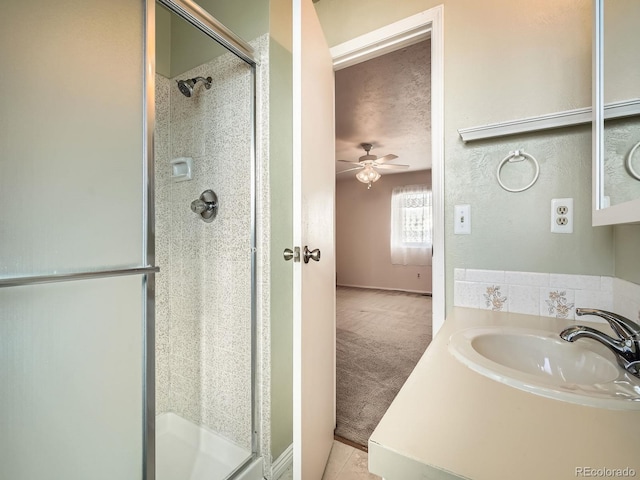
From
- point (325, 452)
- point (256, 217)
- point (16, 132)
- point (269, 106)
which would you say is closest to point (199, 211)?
point (256, 217)

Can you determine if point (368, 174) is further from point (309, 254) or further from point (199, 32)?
point (309, 254)

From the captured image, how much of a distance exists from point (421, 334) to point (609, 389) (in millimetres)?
2828

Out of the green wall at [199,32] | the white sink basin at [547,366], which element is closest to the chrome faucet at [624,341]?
the white sink basin at [547,366]

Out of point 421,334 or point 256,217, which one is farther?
point 421,334

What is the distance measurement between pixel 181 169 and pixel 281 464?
1.66 metres

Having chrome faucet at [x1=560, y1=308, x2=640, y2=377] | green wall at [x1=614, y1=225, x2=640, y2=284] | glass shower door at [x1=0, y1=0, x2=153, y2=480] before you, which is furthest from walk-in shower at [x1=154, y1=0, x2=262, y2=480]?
green wall at [x1=614, y1=225, x2=640, y2=284]

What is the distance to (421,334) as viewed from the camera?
317 cm

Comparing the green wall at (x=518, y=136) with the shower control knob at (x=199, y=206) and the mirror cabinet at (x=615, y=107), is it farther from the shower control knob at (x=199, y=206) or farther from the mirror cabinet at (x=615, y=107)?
the shower control knob at (x=199, y=206)

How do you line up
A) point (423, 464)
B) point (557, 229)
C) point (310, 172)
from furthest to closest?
point (310, 172), point (557, 229), point (423, 464)

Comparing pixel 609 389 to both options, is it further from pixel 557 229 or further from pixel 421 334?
pixel 421 334

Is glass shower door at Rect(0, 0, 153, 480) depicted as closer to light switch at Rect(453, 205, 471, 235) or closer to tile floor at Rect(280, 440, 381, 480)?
tile floor at Rect(280, 440, 381, 480)

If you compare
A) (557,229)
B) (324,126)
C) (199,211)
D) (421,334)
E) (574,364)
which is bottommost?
(421,334)

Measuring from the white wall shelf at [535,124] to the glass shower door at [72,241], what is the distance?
4.11ft

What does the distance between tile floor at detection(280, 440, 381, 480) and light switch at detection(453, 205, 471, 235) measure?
47.1 inches
